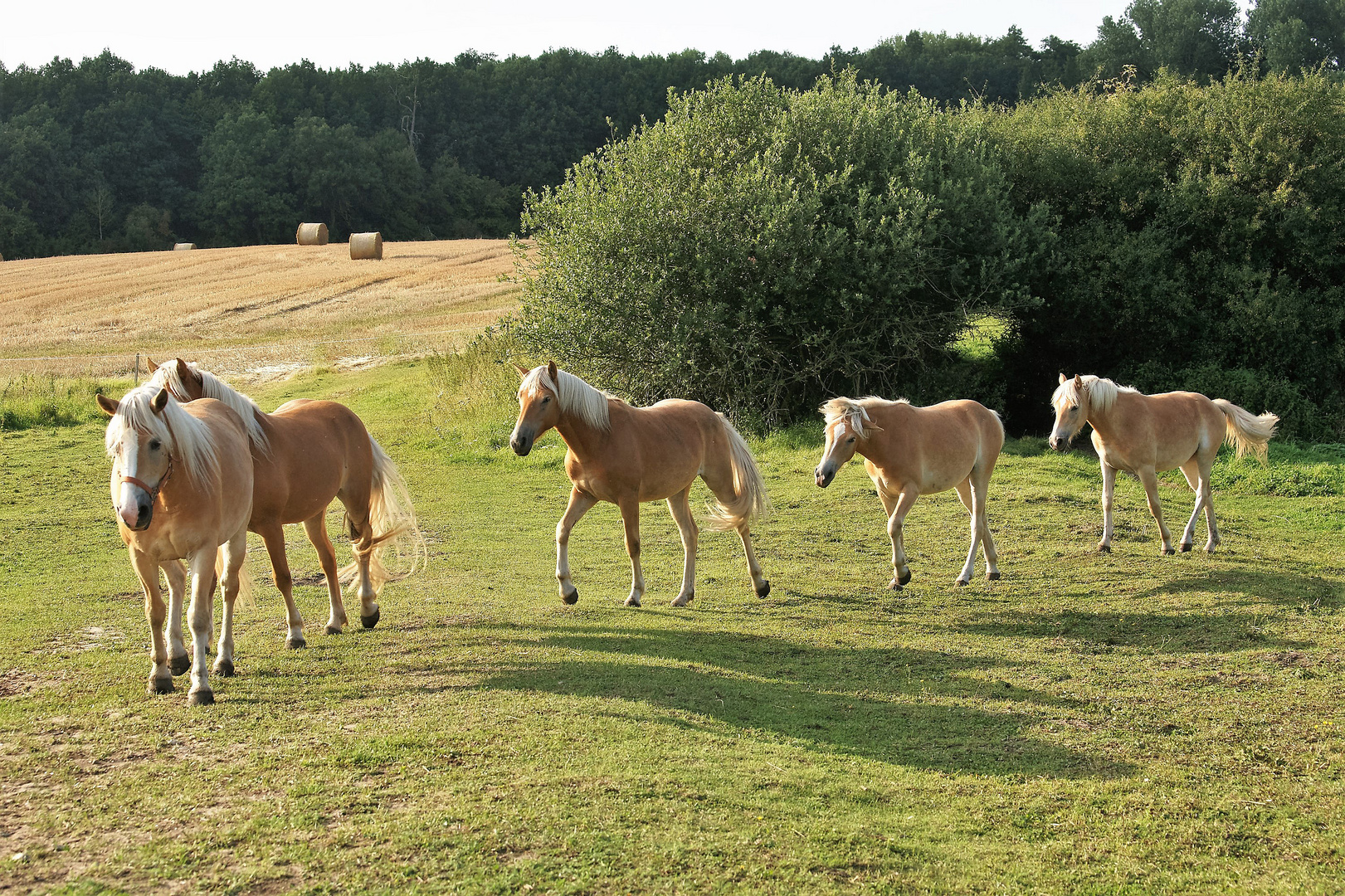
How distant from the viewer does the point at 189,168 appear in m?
61.5

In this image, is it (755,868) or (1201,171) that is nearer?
(755,868)

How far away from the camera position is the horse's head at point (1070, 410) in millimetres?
9875

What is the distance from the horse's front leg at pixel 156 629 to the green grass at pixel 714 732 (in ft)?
0.47

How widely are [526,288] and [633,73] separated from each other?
5966cm

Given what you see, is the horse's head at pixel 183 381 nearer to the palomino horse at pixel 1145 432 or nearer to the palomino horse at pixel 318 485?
the palomino horse at pixel 318 485

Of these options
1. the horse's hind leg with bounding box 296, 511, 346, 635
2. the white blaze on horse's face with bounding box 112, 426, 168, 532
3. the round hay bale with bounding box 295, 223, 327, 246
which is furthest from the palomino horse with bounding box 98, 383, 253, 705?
the round hay bale with bounding box 295, 223, 327, 246

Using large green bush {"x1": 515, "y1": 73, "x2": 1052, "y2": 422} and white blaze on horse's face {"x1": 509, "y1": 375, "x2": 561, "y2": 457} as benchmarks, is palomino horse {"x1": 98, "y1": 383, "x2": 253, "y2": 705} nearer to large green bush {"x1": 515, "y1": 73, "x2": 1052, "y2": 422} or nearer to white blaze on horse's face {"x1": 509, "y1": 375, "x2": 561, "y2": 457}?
white blaze on horse's face {"x1": 509, "y1": 375, "x2": 561, "y2": 457}

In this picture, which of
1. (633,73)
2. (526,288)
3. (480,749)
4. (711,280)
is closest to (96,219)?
(633,73)

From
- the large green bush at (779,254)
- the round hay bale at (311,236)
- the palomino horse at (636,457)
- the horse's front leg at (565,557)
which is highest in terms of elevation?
the round hay bale at (311,236)

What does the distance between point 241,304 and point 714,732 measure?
3305cm

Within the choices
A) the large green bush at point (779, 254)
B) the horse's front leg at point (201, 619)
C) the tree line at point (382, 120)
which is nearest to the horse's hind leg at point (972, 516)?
the horse's front leg at point (201, 619)

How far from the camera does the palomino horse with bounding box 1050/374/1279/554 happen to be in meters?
9.98

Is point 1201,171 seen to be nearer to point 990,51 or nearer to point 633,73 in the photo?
point 990,51

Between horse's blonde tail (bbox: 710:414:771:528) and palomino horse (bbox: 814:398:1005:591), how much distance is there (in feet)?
2.40
